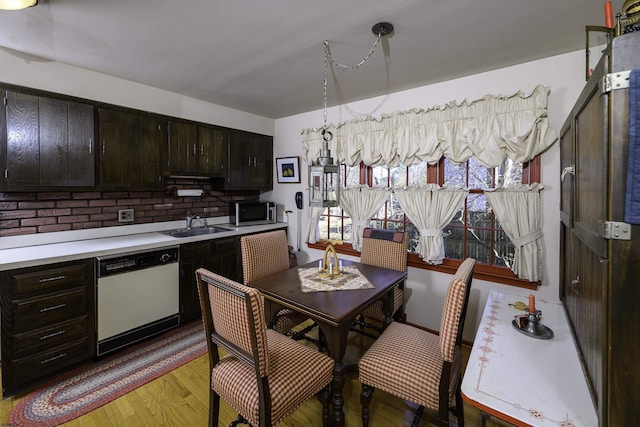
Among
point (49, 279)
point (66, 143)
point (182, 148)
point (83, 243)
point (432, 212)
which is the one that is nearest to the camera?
point (49, 279)

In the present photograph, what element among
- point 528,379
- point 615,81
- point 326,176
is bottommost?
point 528,379

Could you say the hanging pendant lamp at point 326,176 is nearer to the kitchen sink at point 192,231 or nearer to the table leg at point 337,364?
the table leg at point 337,364

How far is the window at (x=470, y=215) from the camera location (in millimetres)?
2426

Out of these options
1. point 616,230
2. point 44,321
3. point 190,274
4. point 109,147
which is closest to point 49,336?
point 44,321

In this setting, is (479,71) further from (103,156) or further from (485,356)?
(103,156)

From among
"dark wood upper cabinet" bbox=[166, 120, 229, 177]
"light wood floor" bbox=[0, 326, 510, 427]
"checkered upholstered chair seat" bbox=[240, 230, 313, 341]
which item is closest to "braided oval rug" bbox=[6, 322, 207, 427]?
"light wood floor" bbox=[0, 326, 510, 427]

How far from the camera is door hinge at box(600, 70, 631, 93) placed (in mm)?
751

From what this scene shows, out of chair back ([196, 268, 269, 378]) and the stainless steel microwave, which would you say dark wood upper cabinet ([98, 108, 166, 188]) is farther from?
chair back ([196, 268, 269, 378])

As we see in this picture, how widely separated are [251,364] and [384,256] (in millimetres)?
1627

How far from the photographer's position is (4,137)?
210 cm

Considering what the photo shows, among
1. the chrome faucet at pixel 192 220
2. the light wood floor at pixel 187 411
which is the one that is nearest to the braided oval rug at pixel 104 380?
the light wood floor at pixel 187 411

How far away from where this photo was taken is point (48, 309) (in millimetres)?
2068

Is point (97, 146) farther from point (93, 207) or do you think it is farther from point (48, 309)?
point (48, 309)

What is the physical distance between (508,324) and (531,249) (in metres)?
0.93
